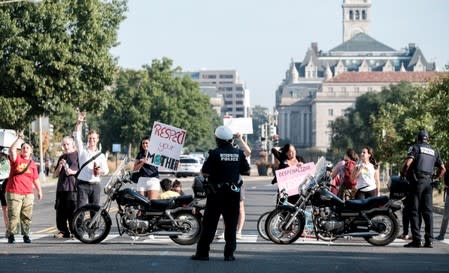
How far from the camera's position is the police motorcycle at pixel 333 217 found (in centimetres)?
1966

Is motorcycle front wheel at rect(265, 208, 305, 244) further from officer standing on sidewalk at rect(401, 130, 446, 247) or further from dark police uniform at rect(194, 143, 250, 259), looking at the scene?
dark police uniform at rect(194, 143, 250, 259)

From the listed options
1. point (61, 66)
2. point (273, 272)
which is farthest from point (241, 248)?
point (61, 66)

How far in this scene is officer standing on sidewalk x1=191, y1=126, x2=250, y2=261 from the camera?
1648 centimetres

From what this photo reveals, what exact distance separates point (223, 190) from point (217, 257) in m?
1.12

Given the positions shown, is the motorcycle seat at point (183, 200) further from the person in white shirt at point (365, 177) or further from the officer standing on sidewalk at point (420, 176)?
the person in white shirt at point (365, 177)

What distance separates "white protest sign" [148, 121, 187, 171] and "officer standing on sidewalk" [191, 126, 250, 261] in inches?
156

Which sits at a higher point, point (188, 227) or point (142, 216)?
point (142, 216)

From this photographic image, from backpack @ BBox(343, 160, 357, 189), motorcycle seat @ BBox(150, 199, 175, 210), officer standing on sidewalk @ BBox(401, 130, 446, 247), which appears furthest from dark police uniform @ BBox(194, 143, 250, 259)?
backpack @ BBox(343, 160, 357, 189)

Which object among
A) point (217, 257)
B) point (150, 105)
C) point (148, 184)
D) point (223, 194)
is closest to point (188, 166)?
point (150, 105)

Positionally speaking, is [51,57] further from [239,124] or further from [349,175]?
[349,175]

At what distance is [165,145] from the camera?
20.7 m

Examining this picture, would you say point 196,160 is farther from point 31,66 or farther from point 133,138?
point 133,138

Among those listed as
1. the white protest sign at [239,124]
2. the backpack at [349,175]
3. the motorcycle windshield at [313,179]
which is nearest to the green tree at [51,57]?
the white protest sign at [239,124]

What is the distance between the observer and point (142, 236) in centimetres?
1930
